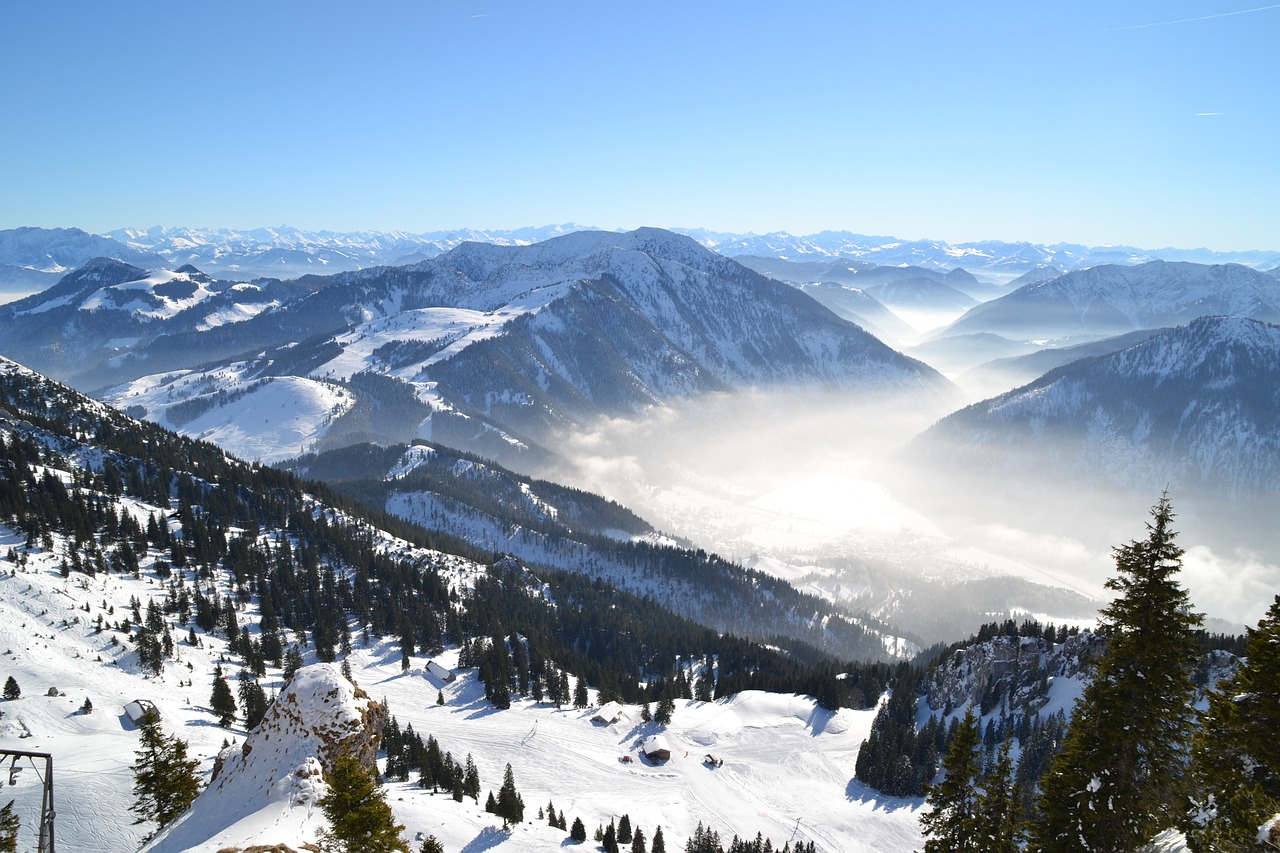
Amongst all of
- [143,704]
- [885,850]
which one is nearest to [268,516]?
[143,704]

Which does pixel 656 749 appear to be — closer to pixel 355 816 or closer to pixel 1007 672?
pixel 1007 672

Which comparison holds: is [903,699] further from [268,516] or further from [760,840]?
[268,516]

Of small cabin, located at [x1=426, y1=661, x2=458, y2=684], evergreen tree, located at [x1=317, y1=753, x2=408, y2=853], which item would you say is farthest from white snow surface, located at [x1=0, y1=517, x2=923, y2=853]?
evergreen tree, located at [x1=317, y1=753, x2=408, y2=853]

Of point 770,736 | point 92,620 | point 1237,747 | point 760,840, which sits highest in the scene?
point 1237,747

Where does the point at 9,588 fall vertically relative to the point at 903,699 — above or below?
above

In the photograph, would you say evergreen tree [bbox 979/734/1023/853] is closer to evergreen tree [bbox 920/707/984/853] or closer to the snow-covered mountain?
evergreen tree [bbox 920/707/984/853]

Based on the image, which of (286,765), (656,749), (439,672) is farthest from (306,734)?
(439,672)

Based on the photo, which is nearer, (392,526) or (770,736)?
(770,736)
